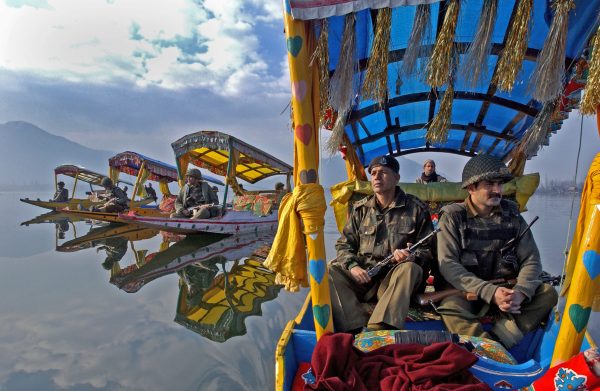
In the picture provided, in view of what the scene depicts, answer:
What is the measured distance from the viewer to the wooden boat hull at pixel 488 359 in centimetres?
185

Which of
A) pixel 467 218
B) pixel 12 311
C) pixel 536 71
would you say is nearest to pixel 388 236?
pixel 467 218

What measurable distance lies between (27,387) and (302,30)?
378 centimetres

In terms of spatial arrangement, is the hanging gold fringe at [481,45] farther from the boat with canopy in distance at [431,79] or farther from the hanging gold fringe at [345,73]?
the hanging gold fringe at [345,73]

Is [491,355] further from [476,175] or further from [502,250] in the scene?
[476,175]

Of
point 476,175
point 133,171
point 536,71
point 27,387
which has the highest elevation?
point 133,171

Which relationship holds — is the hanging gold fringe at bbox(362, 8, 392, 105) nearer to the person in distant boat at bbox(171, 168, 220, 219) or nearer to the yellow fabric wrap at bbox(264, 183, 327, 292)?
the yellow fabric wrap at bbox(264, 183, 327, 292)

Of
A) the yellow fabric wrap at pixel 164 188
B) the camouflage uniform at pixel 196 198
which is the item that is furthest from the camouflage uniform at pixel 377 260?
the yellow fabric wrap at pixel 164 188

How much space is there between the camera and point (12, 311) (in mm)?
4883

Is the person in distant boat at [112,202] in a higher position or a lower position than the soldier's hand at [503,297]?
higher

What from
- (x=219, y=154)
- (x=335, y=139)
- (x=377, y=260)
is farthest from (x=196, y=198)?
(x=377, y=260)

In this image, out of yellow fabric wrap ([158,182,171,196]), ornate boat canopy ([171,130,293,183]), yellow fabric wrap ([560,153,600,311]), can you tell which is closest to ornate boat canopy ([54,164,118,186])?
yellow fabric wrap ([158,182,171,196])

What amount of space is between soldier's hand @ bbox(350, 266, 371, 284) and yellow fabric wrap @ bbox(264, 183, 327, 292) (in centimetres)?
59

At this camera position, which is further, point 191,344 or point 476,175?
point 191,344

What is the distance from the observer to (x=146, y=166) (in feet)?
46.4
